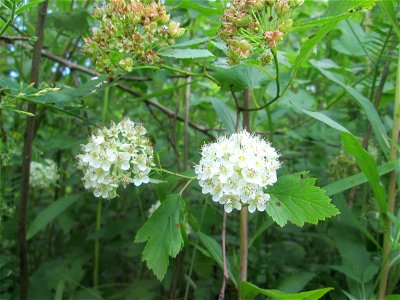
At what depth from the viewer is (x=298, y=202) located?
151 cm

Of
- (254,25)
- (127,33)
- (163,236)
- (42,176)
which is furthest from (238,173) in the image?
(42,176)

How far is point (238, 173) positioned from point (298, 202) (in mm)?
203

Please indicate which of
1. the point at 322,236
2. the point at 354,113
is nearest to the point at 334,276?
the point at 322,236

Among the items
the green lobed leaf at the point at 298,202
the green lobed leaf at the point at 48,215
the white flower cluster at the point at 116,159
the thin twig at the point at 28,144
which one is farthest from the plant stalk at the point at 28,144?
the green lobed leaf at the point at 298,202

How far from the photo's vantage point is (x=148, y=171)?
63.9 inches

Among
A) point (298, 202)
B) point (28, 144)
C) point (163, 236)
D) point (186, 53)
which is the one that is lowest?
point (163, 236)

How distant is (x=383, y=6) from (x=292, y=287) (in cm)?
113

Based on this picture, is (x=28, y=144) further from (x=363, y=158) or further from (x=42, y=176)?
(x=363, y=158)

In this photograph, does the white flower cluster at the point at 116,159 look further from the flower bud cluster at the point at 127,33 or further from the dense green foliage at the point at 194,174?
the flower bud cluster at the point at 127,33

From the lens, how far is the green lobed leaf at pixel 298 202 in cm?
146

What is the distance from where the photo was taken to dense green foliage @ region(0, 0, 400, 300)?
1.58 meters

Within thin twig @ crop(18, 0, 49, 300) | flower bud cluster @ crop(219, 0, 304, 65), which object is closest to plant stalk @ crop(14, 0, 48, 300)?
thin twig @ crop(18, 0, 49, 300)

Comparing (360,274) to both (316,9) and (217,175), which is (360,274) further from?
(316,9)

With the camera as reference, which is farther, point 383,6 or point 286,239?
point 286,239
